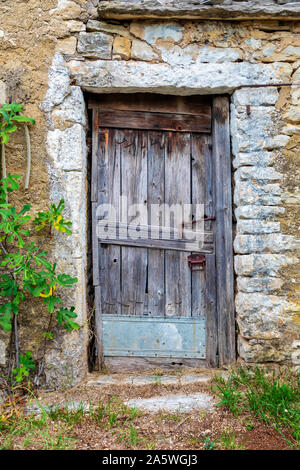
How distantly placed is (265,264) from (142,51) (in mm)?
1777

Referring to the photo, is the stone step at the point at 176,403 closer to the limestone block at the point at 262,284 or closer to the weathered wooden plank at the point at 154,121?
the limestone block at the point at 262,284

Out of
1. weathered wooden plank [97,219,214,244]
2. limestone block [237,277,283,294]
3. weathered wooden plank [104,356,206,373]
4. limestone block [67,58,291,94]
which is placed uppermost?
limestone block [67,58,291,94]

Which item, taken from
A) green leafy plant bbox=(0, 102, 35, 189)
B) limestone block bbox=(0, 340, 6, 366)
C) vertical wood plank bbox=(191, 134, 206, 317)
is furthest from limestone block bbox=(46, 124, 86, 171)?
limestone block bbox=(0, 340, 6, 366)

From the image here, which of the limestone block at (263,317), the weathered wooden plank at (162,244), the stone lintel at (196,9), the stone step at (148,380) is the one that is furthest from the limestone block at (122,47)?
the stone step at (148,380)

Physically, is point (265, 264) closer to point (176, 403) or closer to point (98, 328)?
point (176, 403)

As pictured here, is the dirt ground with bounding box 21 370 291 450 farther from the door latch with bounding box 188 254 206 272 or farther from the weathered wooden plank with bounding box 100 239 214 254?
the weathered wooden plank with bounding box 100 239 214 254

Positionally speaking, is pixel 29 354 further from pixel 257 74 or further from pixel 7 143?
pixel 257 74

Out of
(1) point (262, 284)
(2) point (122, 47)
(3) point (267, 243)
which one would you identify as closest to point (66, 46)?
(2) point (122, 47)

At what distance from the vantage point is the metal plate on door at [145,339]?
2875 millimetres

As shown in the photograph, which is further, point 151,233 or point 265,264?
point 151,233

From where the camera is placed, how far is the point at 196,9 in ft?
8.30

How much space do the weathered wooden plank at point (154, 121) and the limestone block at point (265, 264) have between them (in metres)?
1.08

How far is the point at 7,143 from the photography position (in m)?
2.58

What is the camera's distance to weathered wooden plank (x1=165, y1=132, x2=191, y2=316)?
290cm
